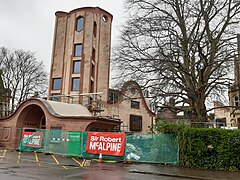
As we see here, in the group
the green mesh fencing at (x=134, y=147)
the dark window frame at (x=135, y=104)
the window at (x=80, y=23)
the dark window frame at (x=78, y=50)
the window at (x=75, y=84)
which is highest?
the window at (x=80, y=23)

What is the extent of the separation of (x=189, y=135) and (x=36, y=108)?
761 inches

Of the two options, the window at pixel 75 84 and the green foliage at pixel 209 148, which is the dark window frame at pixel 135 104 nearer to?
the window at pixel 75 84

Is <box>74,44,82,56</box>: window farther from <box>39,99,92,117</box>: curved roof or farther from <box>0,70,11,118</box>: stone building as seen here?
<box>39,99,92,117</box>: curved roof

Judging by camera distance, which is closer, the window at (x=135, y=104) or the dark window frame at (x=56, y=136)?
the dark window frame at (x=56, y=136)

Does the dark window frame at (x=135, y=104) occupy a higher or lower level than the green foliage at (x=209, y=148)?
higher

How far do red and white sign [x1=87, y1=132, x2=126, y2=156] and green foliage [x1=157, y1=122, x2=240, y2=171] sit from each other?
13.8ft

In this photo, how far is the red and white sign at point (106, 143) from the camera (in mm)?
18750

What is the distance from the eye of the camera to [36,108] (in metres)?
30.1

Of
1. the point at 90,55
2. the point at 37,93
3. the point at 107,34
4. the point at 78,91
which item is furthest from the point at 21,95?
the point at 107,34

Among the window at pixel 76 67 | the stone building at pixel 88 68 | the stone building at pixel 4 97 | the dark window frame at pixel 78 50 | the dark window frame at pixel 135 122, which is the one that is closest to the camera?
the stone building at pixel 4 97

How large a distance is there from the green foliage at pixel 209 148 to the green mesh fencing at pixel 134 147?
2.49 ft

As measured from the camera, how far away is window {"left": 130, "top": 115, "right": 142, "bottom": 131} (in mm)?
41325

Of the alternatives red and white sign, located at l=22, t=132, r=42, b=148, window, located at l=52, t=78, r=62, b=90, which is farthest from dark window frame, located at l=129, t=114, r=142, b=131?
red and white sign, located at l=22, t=132, r=42, b=148

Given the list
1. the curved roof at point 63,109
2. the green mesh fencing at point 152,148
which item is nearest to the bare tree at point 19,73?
the curved roof at point 63,109
